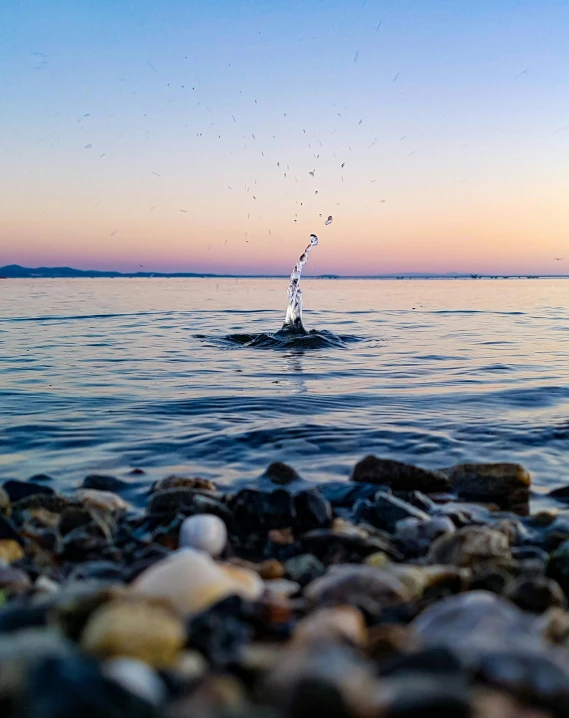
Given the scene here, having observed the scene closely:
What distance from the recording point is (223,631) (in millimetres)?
2422

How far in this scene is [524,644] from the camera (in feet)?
7.38

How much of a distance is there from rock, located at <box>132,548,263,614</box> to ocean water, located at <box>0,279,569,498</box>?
3422 mm

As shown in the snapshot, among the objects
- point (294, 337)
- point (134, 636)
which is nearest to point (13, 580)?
point (134, 636)

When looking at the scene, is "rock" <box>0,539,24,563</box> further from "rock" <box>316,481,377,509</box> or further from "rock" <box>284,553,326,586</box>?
"rock" <box>316,481,377,509</box>

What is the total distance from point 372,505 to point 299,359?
34.2 feet

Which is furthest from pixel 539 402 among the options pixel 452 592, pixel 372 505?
pixel 452 592

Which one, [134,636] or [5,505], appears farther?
[5,505]

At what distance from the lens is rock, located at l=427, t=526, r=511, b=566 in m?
3.92

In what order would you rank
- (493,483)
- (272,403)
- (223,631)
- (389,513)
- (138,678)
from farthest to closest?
(272,403) → (493,483) → (389,513) → (223,631) → (138,678)

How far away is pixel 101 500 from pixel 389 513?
216 centimetres

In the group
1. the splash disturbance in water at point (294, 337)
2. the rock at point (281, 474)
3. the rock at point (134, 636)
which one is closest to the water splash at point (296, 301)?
the splash disturbance in water at point (294, 337)

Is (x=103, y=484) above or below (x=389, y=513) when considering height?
below

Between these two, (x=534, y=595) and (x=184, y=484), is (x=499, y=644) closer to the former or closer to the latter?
(x=534, y=595)

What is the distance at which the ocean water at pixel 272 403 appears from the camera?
716cm
